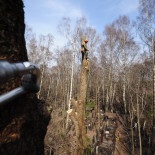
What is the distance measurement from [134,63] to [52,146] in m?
15.1

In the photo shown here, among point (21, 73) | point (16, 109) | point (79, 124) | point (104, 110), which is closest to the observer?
point (21, 73)

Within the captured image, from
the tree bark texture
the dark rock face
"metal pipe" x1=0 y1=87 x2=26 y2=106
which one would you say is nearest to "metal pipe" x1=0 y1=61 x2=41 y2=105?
"metal pipe" x1=0 y1=87 x2=26 y2=106

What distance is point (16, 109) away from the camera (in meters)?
1.46

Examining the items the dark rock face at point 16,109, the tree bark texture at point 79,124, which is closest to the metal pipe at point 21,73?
the dark rock face at point 16,109

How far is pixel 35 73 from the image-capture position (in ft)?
2.78

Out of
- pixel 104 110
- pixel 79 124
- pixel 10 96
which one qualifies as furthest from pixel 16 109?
pixel 104 110

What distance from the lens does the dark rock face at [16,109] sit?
4.59ft

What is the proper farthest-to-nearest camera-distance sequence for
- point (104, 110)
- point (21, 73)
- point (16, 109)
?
1. point (104, 110)
2. point (16, 109)
3. point (21, 73)

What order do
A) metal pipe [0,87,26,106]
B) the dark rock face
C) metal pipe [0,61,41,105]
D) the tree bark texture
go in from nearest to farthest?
metal pipe [0,61,41,105] → metal pipe [0,87,26,106] → the dark rock face → the tree bark texture

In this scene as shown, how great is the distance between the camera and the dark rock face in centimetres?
140

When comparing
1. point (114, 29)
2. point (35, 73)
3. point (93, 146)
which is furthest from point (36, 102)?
point (114, 29)

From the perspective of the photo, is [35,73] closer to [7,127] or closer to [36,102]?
[7,127]

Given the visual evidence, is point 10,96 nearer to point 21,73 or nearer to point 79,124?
point 21,73

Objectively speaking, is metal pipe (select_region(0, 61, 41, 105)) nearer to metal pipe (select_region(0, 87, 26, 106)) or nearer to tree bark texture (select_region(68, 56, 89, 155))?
metal pipe (select_region(0, 87, 26, 106))
